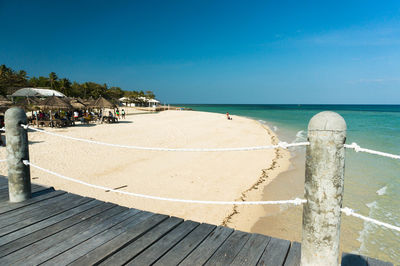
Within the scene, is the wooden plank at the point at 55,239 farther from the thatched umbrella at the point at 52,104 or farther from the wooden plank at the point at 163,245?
the thatched umbrella at the point at 52,104

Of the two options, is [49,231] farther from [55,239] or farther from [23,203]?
[23,203]

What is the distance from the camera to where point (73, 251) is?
192cm

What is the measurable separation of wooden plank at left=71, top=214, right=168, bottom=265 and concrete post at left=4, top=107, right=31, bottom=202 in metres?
1.57

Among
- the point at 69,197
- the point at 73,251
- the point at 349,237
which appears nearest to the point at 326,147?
the point at 73,251

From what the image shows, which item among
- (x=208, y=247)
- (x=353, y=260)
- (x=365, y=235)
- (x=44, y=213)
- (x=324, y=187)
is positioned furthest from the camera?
(x=365, y=235)

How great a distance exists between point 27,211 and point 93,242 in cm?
117

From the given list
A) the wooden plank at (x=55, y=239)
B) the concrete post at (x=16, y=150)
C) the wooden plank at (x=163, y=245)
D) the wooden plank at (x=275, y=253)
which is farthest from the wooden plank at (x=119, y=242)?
the concrete post at (x=16, y=150)

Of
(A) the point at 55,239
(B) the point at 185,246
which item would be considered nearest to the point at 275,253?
(B) the point at 185,246

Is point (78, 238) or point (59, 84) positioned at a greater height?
point (59, 84)

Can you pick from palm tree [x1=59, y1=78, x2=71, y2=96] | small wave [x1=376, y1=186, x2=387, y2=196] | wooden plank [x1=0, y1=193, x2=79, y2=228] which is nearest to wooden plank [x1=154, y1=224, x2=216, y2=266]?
wooden plank [x1=0, y1=193, x2=79, y2=228]

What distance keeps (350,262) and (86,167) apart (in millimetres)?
8214

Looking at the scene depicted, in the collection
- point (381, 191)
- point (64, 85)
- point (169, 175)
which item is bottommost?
point (381, 191)

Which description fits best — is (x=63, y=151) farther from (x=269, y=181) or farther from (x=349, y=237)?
(x=349, y=237)

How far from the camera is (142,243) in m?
2.04
